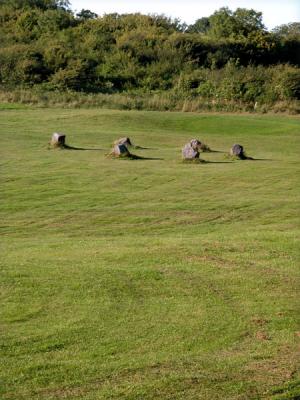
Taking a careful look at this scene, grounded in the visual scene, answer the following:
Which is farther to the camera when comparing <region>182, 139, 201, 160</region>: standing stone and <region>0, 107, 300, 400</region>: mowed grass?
<region>182, 139, 201, 160</region>: standing stone

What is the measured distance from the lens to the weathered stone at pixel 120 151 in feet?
94.8

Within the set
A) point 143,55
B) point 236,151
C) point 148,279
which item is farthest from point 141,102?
point 148,279

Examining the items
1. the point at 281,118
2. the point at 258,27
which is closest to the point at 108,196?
the point at 281,118

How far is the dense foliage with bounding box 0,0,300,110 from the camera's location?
55.5 m

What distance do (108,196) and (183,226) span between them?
3.90m

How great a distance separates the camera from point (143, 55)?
6556 centimetres

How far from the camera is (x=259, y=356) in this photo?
9102 millimetres

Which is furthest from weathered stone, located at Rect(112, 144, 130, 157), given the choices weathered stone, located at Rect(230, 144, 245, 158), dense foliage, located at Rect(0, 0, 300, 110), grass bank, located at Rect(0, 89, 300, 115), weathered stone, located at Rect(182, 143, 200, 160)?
dense foliage, located at Rect(0, 0, 300, 110)

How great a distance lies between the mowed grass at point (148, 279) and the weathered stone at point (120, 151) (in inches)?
29.7

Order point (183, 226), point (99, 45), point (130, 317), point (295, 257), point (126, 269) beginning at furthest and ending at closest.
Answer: point (99, 45) < point (183, 226) < point (295, 257) < point (126, 269) < point (130, 317)

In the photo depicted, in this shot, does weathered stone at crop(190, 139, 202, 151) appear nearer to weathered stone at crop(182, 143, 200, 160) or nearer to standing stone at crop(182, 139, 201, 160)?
standing stone at crop(182, 139, 201, 160)

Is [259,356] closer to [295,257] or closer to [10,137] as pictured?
[295,257]

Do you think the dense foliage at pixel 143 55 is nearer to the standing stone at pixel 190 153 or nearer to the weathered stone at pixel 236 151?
the weathered stone at pixel 236 151

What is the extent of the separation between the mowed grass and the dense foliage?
27.9 meters
